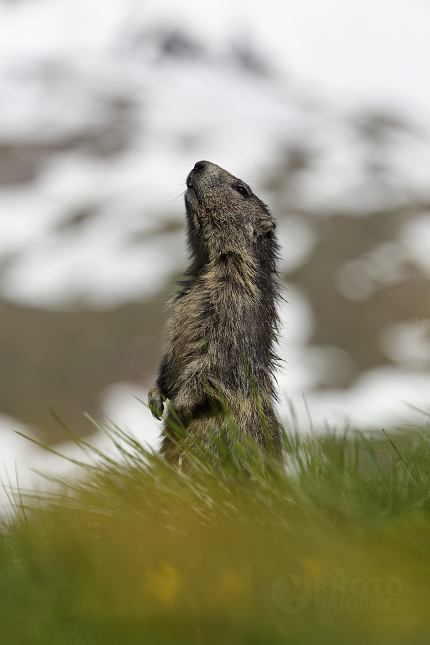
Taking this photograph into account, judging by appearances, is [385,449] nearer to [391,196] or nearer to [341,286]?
[341,286]

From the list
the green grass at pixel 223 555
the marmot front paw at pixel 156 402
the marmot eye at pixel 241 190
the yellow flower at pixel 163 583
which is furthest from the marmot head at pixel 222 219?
the yellow flower at pixel 163 583

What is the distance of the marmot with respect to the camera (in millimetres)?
4227

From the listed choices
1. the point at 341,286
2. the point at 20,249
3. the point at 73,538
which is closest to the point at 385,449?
the point at 73,538

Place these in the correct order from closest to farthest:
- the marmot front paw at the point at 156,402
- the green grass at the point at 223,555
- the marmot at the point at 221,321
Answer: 1. the green grass at the point at 223,555
2. the marmot at the point at 221,321
3. the marmot front paw at the point at 156,402

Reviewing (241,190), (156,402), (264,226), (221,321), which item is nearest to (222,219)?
(264,226)

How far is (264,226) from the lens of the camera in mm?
5543

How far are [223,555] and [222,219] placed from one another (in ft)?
12.6

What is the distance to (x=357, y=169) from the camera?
91125 mm

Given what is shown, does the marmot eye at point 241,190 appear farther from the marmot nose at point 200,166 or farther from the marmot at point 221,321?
the marmot nose at point 200,166

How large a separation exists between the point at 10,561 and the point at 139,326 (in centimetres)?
5603

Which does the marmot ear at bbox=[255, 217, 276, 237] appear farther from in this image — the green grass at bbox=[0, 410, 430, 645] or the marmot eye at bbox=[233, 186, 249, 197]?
the green grass at bbox=[0, 410, 430, 645]

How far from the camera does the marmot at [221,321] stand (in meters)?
4.23

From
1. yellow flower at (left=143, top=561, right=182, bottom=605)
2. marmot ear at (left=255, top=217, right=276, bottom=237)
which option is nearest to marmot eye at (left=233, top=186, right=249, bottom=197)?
marmot ear at (left=255, top=217, right=276, bottom=237)

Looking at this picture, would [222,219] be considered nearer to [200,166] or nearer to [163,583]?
[200,166]
